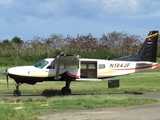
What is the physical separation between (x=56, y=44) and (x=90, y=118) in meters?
80.6

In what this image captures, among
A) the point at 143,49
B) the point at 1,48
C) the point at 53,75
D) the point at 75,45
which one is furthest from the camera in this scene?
the point at 75,45

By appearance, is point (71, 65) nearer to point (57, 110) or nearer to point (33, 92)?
point (33, 92)

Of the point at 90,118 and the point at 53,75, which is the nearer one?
the point at 90,118

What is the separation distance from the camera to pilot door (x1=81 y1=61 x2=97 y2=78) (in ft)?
75.6

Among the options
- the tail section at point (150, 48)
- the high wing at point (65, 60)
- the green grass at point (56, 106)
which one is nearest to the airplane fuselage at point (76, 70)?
the high wing at point (65, 60)

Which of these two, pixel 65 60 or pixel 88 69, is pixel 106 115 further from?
pixel 88 69

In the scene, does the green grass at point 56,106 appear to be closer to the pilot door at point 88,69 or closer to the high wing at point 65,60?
the high wing at point 65,60

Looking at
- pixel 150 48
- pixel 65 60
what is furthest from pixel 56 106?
pixel 150 48

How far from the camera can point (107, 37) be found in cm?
9544

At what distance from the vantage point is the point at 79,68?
2269 centimetres

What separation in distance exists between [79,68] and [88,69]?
1036 mm

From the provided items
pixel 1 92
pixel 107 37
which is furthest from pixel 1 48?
pixel 1 92

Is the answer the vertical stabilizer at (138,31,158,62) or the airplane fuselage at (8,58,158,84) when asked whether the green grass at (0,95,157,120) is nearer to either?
the airplane fuselage at (8,58,158,84)

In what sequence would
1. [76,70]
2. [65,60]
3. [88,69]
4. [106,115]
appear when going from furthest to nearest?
[88,69] < [76,70] < [65,60] < [106,115]
